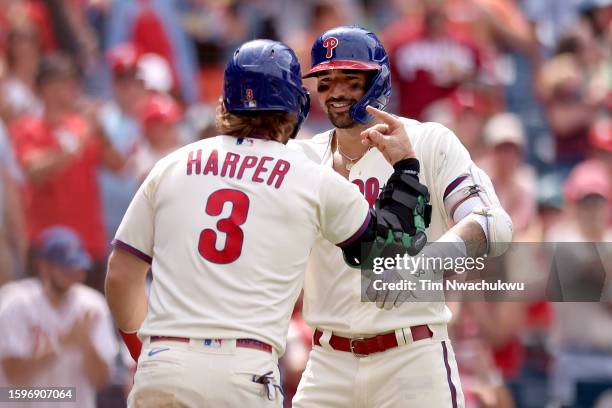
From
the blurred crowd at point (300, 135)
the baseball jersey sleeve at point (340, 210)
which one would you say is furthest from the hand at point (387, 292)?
the blurred crowd at point (300, 135)

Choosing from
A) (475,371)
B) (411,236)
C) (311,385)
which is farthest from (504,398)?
(411,236)

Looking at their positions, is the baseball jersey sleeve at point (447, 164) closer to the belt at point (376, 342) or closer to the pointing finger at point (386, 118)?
the pointing finger at point (386, 118)

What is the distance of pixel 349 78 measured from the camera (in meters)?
5.56

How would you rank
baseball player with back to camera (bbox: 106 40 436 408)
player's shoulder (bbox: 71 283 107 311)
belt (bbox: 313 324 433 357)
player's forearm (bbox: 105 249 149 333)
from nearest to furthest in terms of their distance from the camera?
baseball player with back to camera (bbox: 106 40 436 408)
player's forearm (bbox: 105 249 149 333)
belt (bbox: 313 324 433 357)
player's shoulder (bbox: 71 283 107 311)

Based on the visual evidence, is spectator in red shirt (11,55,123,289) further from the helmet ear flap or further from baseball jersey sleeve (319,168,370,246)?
baseball jersey sleeve (319,168,370,246)

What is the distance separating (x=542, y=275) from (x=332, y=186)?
4.25 m

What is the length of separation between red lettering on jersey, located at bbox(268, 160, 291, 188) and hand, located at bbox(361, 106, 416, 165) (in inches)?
24.8

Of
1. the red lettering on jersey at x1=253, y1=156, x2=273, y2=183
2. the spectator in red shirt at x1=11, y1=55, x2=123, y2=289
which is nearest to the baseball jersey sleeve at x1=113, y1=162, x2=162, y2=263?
the red lettering on jersey at x1=253, y1=156, x2=273, y2=183

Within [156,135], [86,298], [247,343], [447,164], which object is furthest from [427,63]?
[247,343]

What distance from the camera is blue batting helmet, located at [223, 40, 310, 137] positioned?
4660 mm

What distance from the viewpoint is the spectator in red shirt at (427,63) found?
10.4 meters

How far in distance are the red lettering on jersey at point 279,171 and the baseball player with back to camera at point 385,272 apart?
0.63 meters

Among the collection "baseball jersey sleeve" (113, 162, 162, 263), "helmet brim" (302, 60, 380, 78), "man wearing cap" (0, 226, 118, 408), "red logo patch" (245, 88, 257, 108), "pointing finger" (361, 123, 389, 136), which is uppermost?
"helmet brim" (302, 60, 380, 78)

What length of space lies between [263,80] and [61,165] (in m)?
5.20
